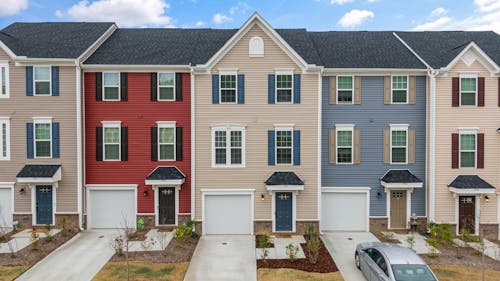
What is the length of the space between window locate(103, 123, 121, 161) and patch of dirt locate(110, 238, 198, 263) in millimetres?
6108

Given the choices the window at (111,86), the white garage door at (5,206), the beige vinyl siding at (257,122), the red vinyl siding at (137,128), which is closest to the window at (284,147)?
the beige vinyl siding at (257,122)

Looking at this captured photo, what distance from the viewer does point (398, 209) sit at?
18.2 meters

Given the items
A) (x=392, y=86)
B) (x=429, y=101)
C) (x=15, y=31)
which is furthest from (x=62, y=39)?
(x=429, y=101)

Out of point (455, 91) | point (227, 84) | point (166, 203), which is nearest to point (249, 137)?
point (227, 84)

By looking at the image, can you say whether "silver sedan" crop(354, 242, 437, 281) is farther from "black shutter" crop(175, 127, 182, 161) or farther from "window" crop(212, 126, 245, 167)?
"black shutter" crop(175, 127, 182, 161)

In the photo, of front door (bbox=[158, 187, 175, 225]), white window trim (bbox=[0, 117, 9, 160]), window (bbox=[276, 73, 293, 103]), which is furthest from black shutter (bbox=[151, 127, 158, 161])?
white window trim (bbox=[0, 117, 9, 160])

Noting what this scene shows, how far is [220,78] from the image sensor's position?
1738cm

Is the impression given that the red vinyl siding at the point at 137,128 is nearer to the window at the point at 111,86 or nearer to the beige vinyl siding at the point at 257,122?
the window at the point at 111,86

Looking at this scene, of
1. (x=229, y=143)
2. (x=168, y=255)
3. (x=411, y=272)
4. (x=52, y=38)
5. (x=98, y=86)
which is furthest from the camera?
(x=52, y=38)

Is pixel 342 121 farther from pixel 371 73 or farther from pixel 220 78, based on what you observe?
pixel 220 78

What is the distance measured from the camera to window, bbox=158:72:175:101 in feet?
59.6

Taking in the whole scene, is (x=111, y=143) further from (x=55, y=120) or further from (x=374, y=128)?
(x=374, y=128)

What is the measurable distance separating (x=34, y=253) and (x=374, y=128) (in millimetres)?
18576

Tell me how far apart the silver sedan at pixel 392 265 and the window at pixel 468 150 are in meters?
9.30
